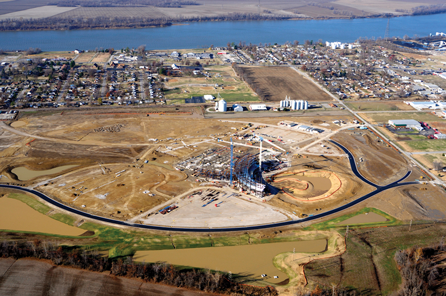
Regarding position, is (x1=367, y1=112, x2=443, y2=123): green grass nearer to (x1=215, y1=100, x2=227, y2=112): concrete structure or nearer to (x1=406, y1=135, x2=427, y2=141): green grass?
(x1=406, y1=135, x2=427, y2=141): green grass

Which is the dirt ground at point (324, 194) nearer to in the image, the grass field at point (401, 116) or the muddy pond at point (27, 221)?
the grass field at point (401, 116)

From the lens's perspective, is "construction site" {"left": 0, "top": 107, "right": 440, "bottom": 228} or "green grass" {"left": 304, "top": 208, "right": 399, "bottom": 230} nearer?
"green grass" {"left": 304, "top": 208, "right": 399, "bottom": 230}

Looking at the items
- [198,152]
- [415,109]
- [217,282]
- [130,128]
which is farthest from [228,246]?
[415,109]

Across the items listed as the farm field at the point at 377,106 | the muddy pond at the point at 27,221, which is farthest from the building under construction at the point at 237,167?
the farm field at the point at 377,106

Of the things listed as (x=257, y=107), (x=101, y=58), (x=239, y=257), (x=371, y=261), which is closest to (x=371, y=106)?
(x=257, y=107)

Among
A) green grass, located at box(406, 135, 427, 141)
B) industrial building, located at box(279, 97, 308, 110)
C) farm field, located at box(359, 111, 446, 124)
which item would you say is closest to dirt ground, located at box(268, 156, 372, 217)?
green grass, located at box(406, 135, 427, 141)

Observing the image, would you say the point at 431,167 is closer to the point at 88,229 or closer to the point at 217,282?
Answer: the point at 217,282

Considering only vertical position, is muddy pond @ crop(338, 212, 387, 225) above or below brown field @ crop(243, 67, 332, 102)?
below

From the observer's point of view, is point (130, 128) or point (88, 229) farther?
point (130, 128)
